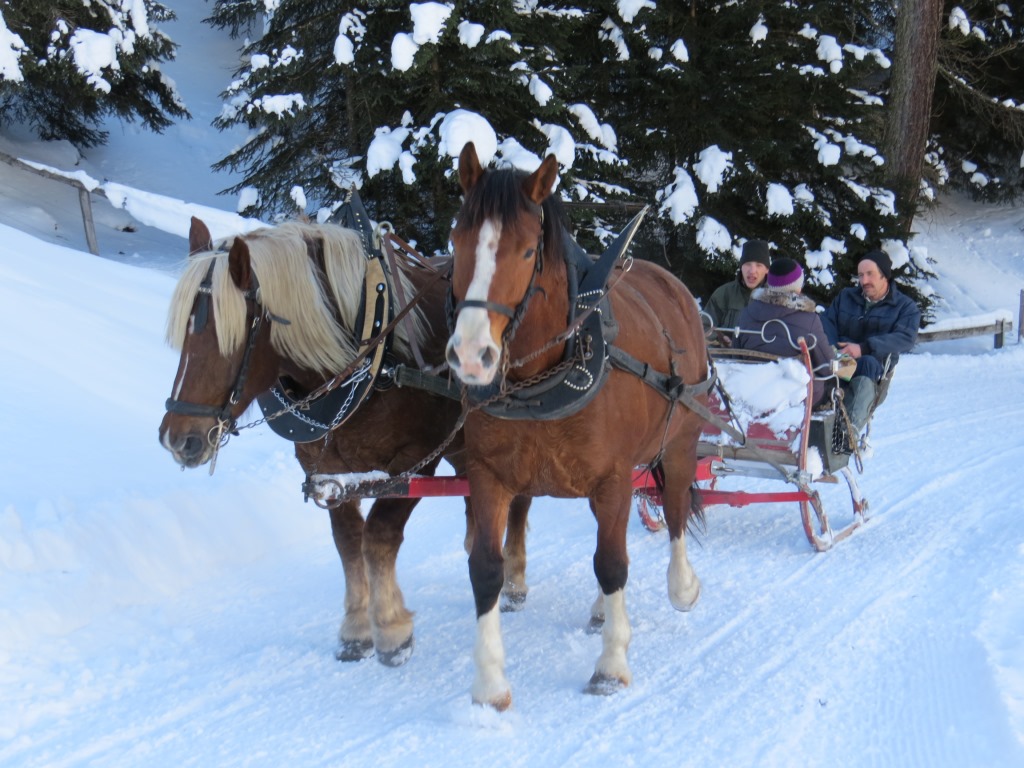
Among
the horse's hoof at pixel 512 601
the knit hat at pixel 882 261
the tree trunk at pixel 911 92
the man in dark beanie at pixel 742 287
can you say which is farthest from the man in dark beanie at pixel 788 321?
the tree trunk at pixel 911 92

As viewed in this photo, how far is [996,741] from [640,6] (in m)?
10.7

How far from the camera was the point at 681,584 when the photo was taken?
14.2 feet

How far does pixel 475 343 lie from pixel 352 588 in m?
1.87

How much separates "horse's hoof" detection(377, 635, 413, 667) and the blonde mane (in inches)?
49.6

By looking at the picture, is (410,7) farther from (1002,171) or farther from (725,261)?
(1002,171)

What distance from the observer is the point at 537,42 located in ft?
33.1

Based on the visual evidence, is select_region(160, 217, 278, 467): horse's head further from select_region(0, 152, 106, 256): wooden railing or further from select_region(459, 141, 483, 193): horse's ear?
select_region(0, 152, 106, 256): wooden railing

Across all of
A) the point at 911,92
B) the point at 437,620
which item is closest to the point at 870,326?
the point at 437,620

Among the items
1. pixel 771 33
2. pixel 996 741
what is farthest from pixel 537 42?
pixel 996 741

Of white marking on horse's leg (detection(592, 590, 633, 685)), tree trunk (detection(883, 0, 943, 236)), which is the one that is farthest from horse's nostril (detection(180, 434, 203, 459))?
tree trunk (detection(883, 0, 943, 236))

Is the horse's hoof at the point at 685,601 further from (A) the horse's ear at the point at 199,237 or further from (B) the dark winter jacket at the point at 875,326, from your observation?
(A) the horse's ear at the point at 199,237

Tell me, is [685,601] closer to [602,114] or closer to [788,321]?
[788,321]

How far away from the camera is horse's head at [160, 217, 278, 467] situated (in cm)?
328

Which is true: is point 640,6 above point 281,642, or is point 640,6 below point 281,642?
above
